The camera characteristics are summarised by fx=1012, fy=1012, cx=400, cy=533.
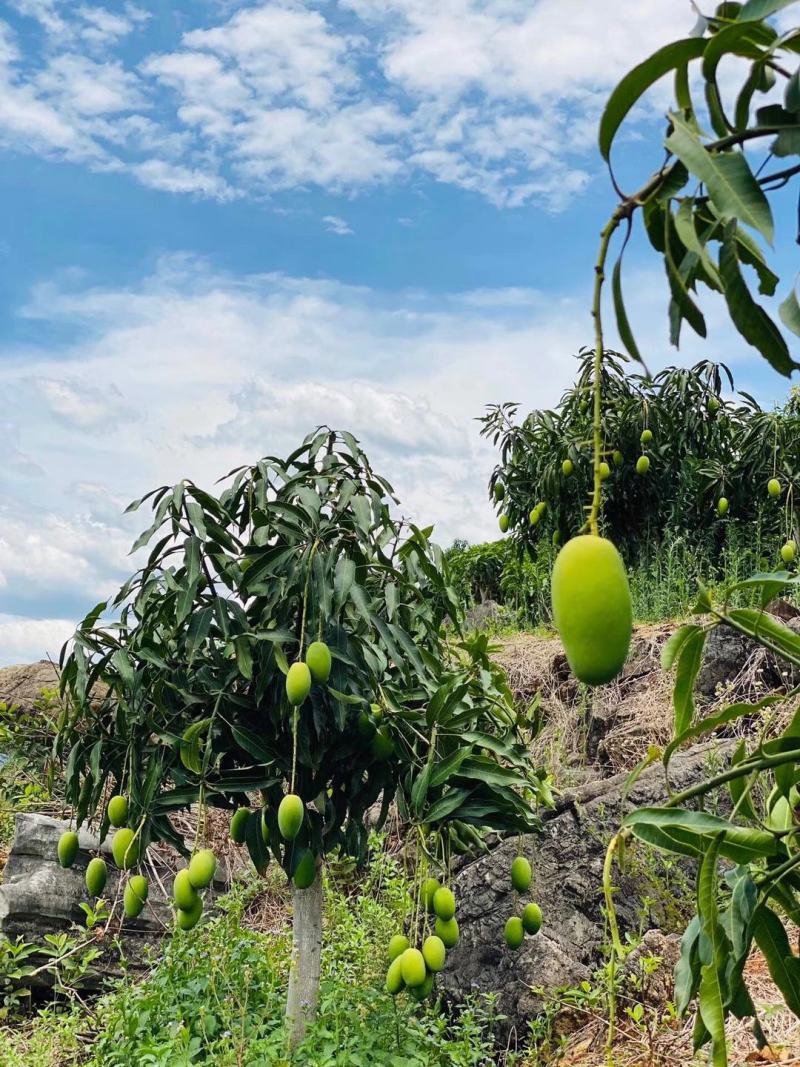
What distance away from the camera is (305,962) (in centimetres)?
289

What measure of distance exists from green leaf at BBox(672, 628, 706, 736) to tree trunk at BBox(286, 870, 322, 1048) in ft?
5.48

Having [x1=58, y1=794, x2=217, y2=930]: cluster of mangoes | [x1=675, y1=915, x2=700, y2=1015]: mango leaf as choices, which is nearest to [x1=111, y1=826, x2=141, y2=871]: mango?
[x1=58, y1=794, x2=217, y2=930]: cluster of mangoes

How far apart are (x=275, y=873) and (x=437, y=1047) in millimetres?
2171

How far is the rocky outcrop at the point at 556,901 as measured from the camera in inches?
126

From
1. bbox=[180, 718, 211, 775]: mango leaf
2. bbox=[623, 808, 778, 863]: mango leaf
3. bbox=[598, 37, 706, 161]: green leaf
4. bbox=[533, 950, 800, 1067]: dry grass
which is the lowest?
bbox=[533, 950, 800, 1067]: dry grass

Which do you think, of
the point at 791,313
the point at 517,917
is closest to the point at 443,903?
the point at 517,917

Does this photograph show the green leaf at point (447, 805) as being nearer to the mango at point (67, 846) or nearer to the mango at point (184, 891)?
the mango at point (184, 891)

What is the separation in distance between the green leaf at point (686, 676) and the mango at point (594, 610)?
648mm

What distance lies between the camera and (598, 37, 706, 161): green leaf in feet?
2.78

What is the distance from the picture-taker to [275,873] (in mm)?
4949

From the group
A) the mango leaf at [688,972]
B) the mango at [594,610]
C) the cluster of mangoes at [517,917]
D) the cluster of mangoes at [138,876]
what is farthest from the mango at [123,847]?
the mango at [594,610]

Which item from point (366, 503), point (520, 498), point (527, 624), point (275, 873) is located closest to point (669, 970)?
point (366, 503)

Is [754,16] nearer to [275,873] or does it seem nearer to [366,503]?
[366,503]

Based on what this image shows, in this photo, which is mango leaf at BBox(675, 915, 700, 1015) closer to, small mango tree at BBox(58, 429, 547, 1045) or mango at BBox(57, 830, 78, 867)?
small mango tree at BBox(58, 429, 547, 1045)
